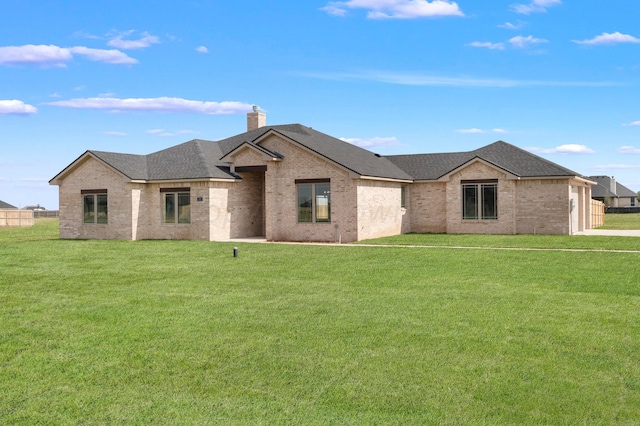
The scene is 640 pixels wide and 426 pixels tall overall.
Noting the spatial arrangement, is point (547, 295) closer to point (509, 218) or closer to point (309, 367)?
point (309, 367)

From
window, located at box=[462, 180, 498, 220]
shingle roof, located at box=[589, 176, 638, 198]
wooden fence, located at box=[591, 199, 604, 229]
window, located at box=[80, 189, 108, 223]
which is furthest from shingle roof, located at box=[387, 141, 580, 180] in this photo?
shingle roof, located at box=[589, 176, 638, 198]

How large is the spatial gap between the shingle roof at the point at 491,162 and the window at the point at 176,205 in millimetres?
12987

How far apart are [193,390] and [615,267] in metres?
14.6

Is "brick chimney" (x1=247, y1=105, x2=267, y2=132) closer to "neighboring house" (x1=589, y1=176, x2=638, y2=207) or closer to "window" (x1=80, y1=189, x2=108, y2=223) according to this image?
"window" (x1=80, y1=189, x2=108, y2=223)

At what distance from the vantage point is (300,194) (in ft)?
99.1

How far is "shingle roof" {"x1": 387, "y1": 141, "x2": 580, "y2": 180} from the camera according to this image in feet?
106

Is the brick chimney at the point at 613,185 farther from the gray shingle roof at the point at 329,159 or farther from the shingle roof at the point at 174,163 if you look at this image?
the shingle roof at the point at 174,163

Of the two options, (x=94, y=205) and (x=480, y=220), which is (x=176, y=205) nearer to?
(x=94, y=205)

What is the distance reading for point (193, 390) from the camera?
759 cm

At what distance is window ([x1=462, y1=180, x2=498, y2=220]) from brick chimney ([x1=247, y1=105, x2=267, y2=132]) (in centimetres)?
1329

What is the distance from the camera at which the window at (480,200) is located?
33.1 meters

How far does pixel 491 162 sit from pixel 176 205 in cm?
1642

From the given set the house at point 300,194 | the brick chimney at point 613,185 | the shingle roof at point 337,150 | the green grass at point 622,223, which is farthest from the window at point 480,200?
the brick chimney at point 613,185

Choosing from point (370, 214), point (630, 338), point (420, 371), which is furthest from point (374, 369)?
point (370, 214)
